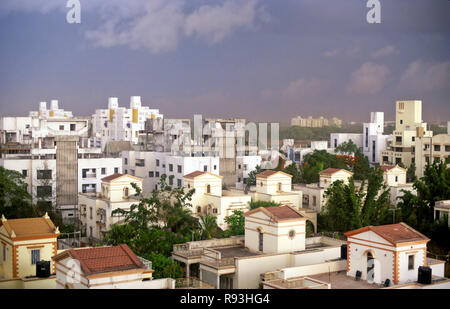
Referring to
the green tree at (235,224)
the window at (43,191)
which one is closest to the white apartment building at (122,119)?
the window at (43,191)

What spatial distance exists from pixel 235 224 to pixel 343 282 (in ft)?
9.94

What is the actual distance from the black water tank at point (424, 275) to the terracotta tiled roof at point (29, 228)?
3.64 meters

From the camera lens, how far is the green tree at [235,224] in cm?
803

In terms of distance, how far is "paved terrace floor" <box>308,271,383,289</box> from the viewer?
5645mm

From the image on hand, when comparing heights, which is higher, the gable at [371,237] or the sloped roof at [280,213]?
the sloped roof at [280,213]

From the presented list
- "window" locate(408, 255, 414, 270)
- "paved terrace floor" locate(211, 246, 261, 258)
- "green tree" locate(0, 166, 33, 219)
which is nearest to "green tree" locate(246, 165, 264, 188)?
"green tree" locate(0, 166, 33, 219)

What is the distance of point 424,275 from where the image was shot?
5.60 metres

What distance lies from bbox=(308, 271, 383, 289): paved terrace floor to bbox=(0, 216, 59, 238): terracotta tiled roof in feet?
9.13

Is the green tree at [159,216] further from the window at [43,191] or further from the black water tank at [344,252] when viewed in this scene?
the window at [43,191]

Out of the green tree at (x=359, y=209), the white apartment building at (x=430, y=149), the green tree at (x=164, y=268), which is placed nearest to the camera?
the green tree at (x=164, y=268)

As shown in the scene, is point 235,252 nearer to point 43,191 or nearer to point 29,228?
point 29,228

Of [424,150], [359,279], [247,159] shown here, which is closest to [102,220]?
[359,279]

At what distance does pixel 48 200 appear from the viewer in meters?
10.7

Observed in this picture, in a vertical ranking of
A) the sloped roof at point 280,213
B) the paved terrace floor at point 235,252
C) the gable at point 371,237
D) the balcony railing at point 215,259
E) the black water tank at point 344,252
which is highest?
the sloped roof at point 280,213
